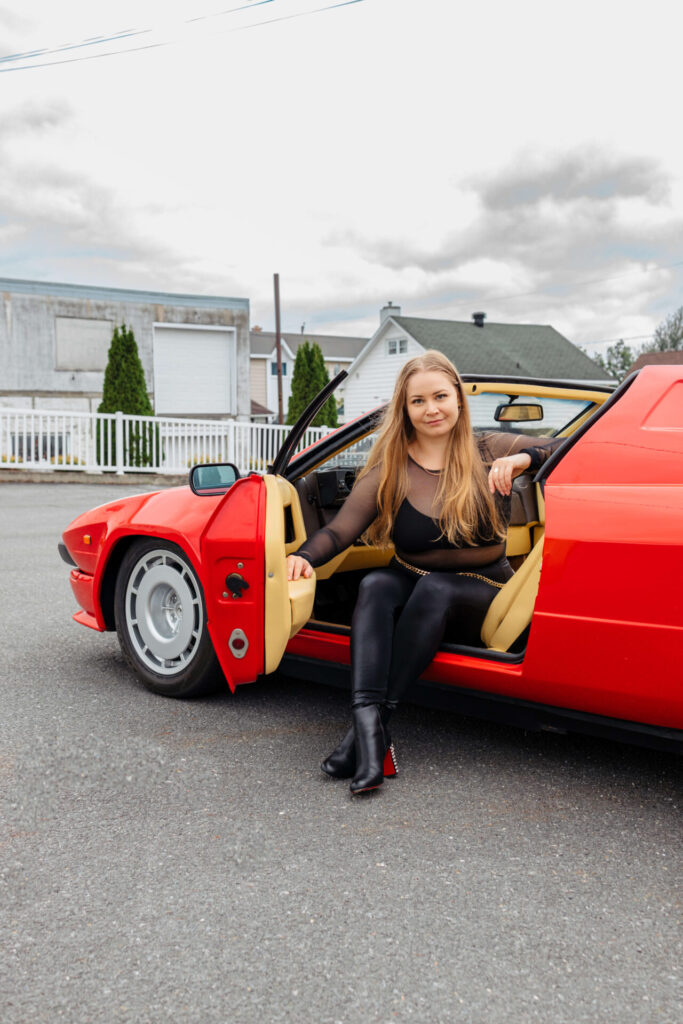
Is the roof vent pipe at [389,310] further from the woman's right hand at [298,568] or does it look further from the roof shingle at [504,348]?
the woman's right hand at [298,568]

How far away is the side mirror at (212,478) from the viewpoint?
3580 millimetres

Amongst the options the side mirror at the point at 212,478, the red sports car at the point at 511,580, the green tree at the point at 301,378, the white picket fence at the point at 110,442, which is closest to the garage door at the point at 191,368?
the green tree at the point at 301,378

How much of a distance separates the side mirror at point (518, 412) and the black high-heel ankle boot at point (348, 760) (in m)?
1.25

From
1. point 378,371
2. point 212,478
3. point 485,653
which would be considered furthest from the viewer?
point 378,371

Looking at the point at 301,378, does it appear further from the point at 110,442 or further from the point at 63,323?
the point at 110,442

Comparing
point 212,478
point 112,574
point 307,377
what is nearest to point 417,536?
point 212,478

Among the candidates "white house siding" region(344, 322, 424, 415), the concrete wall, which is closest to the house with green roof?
"white house siding" region(344, 322, 424, 415)

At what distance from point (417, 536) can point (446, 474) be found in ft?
0.83

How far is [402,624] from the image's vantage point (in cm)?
309

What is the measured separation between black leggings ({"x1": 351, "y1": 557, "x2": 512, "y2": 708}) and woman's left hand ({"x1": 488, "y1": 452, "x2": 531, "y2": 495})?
0.35m

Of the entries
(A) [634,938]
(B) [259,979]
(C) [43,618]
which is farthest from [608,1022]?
(C) [43,618]

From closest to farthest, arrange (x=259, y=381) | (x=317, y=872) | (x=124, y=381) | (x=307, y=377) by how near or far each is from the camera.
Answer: (x=317, y=872), (x=124, y=381), (x=307, y=377), (x=259, y=381)

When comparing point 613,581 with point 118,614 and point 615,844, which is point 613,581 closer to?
point 615,844

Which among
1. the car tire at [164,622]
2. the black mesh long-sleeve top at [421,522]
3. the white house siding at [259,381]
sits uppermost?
the white house siding at [259,381]
